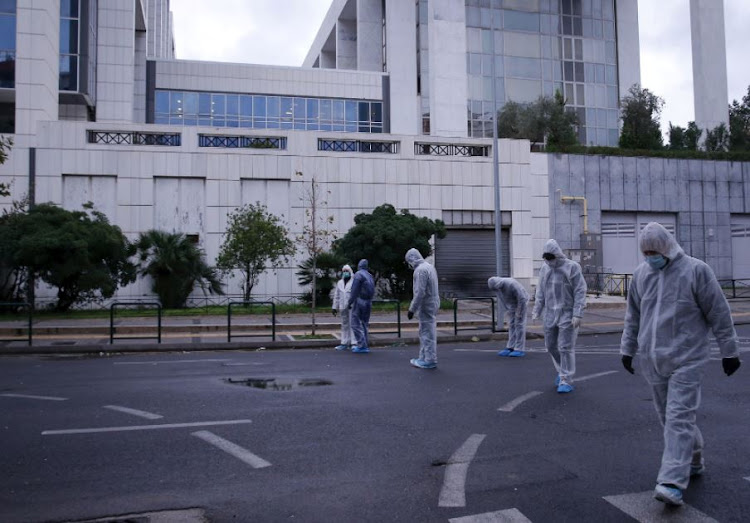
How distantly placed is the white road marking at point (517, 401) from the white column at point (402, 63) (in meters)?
38.1

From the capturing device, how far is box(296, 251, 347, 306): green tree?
933 inches

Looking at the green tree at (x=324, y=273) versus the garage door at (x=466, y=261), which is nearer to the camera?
the green tree at (x=324, y=273)

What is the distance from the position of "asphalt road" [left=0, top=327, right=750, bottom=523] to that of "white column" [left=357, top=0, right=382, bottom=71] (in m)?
43.9

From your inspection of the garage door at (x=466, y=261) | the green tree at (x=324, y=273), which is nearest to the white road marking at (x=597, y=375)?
the green tree at (x=324, y=273)

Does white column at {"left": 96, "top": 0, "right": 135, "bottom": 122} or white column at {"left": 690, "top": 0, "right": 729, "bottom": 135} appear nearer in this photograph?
white column at {"left": 96, "top": 0, "right": 135, "bottom": 122}

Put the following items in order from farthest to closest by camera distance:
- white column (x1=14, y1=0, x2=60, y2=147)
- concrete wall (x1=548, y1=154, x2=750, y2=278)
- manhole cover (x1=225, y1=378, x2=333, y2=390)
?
concrete wall (x1=548, y1=154, x2=750, y2=278) < white column (x1=14, y1=0, x2=60, y2=147) < manhole cover (x1=225, y1=378, x2=333, y2=390)

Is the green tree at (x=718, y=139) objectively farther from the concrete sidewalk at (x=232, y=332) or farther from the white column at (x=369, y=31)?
the white column at (x=369, y=31)

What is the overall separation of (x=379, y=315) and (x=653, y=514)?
17.0 meters

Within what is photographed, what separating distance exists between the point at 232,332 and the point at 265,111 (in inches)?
1172

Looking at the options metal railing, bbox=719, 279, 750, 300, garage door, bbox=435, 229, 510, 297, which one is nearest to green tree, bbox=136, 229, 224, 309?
garage door, bbox=435, 229, 510, 297

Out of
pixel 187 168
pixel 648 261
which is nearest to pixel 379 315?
pixel 187 168

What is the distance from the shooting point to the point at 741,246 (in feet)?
114

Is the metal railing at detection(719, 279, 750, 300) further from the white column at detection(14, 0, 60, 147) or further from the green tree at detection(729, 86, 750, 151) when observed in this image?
the white column at detection(14, 0, 60, 147)

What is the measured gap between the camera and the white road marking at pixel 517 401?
7088mm
